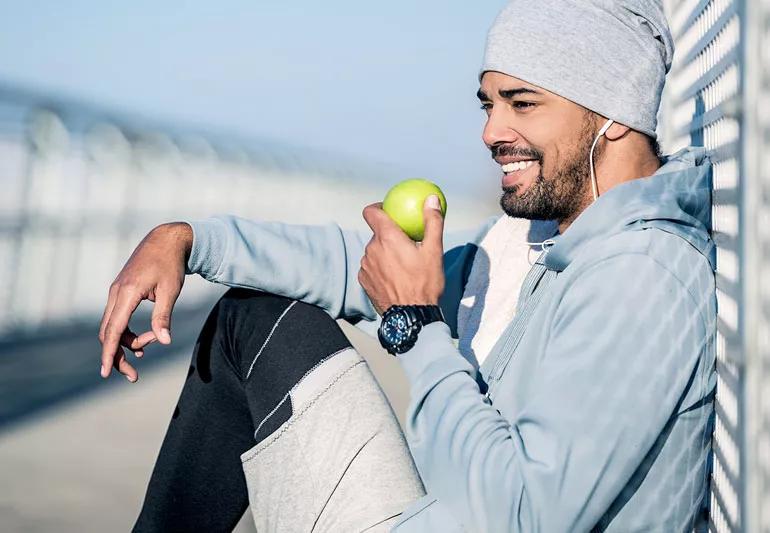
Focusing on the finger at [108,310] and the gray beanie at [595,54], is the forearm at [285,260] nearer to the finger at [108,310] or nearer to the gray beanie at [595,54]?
the finger at [108,310]

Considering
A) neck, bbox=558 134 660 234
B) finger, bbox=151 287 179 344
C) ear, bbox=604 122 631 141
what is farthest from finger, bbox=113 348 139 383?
ear, bbox=604 122 631 141

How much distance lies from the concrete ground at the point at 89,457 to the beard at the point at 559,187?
1719 mm

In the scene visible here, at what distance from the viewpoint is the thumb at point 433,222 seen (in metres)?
2.71

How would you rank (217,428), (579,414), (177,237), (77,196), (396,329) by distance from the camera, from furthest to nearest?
1. (77,196)
2. (177,237)
3. (217,428)
4. (396,329)
5. (579,414)

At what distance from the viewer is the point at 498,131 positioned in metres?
2.86

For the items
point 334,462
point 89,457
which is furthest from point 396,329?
point 89,457

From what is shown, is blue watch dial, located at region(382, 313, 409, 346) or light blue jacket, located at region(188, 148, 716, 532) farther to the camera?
blue watch dial, located at region(382, 313, 409, 346)

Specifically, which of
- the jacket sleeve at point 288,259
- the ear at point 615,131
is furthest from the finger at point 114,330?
the ear at point 615,131

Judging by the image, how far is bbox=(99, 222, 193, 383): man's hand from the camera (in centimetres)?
299

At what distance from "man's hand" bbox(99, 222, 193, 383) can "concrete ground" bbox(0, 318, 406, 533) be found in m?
1.17

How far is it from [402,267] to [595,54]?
78cm

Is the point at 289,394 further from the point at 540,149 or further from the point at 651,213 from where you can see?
the point at 651,213

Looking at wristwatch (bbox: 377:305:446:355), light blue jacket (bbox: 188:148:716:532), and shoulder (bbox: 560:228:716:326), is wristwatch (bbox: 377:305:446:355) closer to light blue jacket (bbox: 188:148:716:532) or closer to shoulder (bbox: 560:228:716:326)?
light blue jacket (bbox: 188:148:716:532)

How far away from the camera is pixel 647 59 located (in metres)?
2.95
